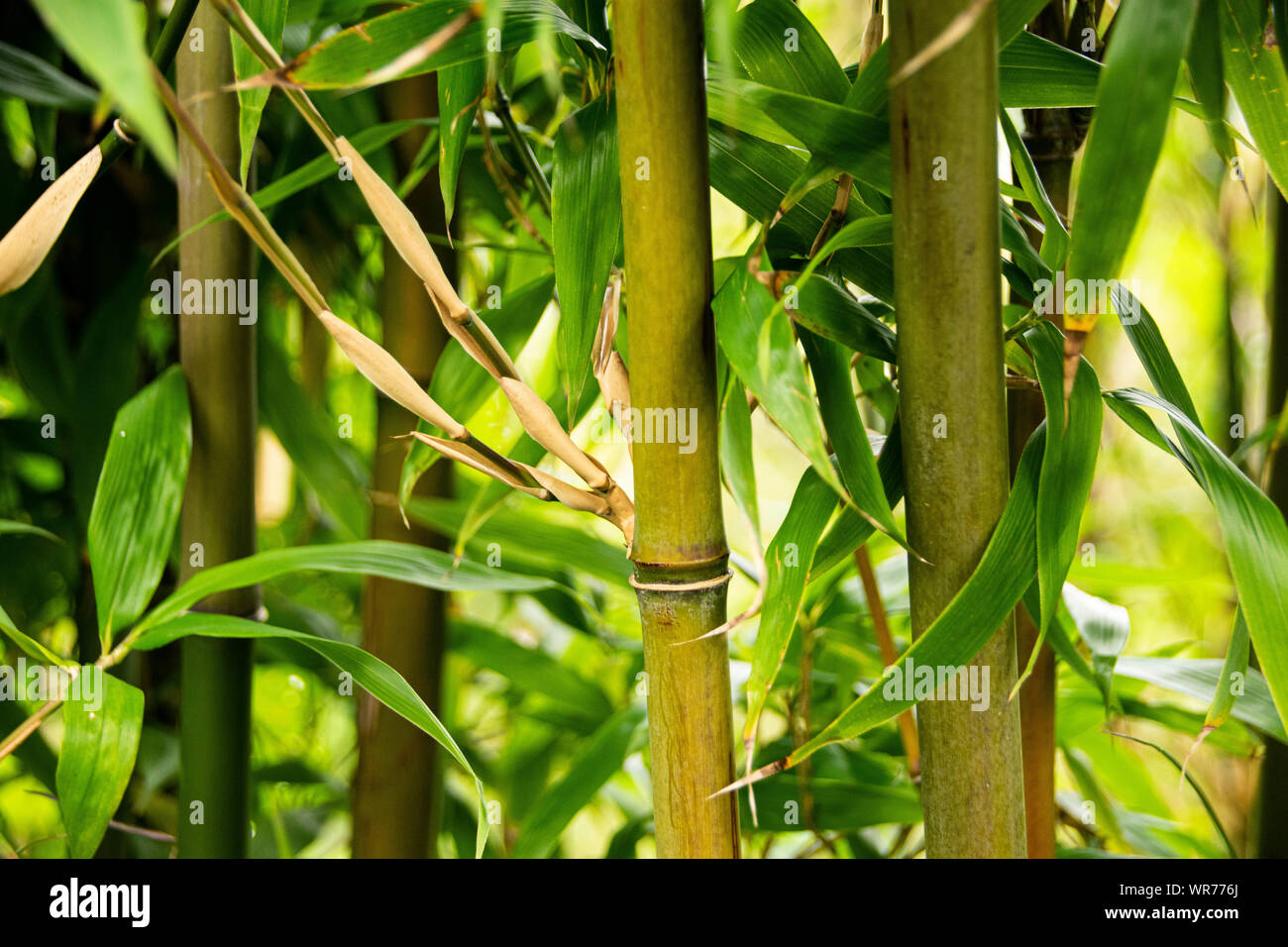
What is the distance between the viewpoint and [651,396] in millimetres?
260

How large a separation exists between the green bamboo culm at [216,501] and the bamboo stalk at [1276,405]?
50 centimetres

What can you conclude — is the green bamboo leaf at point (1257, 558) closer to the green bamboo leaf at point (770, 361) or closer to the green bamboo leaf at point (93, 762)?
the green bamboo leaf at point (770, 361)

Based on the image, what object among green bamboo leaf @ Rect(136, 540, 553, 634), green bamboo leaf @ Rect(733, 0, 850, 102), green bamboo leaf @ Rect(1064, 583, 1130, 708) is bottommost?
green bamboo leaf @ Rect(1064, 583, 1130, 708)

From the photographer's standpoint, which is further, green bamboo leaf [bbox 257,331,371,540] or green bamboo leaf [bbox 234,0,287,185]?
green bamboo leaf [bbox 257,331,371,540]

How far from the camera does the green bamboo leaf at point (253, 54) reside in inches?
11.0

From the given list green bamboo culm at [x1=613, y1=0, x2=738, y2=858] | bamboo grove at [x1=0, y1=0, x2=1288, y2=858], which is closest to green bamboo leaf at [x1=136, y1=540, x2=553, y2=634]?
bamboo grove at [x1=0, y1=0, x2=1288, y2=858]

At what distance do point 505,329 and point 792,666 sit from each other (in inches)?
9.9

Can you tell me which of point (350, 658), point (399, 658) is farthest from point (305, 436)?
point (350, 658)

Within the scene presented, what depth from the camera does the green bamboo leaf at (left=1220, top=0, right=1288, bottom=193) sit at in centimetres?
26

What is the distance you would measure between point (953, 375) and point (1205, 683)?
11.7 inches

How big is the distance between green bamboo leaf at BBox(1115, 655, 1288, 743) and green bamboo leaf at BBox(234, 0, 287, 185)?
0.44m

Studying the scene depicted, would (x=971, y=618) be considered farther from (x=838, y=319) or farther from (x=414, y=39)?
(x=414, y=39)

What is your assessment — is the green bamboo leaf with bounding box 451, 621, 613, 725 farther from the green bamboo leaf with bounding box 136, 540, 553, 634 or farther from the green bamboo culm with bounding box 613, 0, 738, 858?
the green bamboo culm with bounding box 613, 0, 738, 858

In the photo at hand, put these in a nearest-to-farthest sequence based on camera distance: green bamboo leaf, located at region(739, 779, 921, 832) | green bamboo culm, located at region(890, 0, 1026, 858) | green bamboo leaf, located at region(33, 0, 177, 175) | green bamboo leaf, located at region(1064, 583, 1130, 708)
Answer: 1. green bamboo leaf, located at region(33, 0, 177, 175)
2. green bamboo culm, located at region(890, 0, 1026, 858)
3. green bamboo leaf, located at region(1064, 583, 1130, 708)
4. green bamboo leaf, located at region(739, 779, 921, 832)
